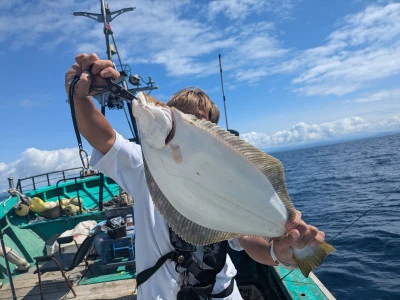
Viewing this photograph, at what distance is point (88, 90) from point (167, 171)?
2.39 feet

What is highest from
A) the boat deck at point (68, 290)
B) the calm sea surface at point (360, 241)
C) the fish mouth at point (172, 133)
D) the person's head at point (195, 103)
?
the person's head at point (195, 103)

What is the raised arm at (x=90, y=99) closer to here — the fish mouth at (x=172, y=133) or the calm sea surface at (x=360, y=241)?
the fish mouth at (x=172, y=133)

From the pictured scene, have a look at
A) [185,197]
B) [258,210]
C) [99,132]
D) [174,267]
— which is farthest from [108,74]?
[174,267]

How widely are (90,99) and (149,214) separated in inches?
34.4

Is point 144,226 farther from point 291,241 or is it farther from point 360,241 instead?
point 360,241

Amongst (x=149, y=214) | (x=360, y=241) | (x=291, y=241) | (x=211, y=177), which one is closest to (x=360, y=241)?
(x=360, y=241)

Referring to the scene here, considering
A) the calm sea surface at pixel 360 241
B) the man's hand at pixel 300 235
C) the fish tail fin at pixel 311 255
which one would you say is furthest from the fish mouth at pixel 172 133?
the calm sea surface at pixel 360 241

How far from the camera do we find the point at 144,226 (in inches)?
77.7

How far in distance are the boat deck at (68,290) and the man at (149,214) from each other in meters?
2.89

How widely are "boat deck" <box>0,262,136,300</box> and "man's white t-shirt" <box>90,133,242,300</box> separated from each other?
113 inches

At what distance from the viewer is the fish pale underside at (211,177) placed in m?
1.52

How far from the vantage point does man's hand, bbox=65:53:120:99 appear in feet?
5.73

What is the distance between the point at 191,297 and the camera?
182 centimetres

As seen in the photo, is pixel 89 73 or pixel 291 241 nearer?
pixel 291 241
